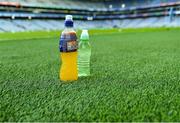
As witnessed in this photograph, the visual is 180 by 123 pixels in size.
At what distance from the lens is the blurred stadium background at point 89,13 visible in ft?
87.2

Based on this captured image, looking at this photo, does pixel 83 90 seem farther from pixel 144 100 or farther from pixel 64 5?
pixel 64 5

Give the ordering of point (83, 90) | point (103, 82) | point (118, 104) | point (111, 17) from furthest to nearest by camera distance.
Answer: point (111, 17) → point (103, 82) → point (83, 90) → point (118, 104)

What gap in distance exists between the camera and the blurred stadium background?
2659cm

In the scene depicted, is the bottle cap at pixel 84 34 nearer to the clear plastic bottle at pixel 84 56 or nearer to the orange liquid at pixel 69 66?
the clear plastic bottle at pixel 84 56

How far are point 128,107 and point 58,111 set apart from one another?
10.5 inches

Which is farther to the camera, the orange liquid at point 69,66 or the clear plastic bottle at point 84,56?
the clear plastic bottle at point 84,56

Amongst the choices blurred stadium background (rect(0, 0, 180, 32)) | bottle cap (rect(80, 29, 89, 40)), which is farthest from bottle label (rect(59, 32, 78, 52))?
blurred stadium background (rect(0, 0, 180, 32))

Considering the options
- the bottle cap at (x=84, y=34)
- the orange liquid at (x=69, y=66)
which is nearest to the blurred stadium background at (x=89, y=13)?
the bottle cap at (x=84, y=34)

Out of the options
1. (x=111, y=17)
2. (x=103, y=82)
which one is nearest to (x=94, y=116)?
(x=103, y=82)

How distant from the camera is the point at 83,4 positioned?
34.6 meters

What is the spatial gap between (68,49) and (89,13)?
34.4 metres

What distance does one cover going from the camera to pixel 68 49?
4.74 ft

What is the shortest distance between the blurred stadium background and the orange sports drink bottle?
22.0 meters

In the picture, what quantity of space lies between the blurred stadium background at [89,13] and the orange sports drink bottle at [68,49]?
22027 mm
